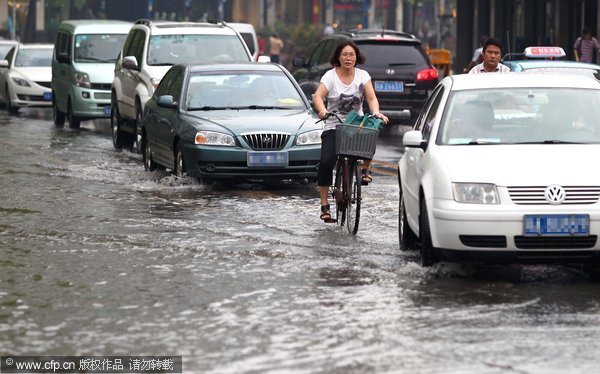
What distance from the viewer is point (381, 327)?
27.8 feet

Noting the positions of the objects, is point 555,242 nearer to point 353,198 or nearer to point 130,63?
point 353,198

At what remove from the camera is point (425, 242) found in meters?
10.3

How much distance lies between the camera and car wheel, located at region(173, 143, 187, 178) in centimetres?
1694

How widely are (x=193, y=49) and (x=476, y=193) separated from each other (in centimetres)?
1300

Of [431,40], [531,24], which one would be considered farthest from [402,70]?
[431,40]

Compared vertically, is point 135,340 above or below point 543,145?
below

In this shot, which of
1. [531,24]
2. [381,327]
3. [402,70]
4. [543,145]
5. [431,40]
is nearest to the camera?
[381,327]

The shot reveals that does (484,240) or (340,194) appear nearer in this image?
(484,240)

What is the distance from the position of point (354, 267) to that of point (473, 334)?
260 cm

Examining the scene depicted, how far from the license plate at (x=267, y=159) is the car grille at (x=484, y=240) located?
651 cm

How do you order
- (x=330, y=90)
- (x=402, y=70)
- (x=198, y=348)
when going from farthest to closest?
(x=402, y=70) < (x=330, y=90) < (x=198, y=348)

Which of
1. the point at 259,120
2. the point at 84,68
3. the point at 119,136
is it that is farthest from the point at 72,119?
the point at 259,120

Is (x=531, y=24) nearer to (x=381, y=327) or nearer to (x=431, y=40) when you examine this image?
(x=431, y=40)

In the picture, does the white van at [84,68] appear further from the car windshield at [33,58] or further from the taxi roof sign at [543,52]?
the taxi roof sign at [543,52]
